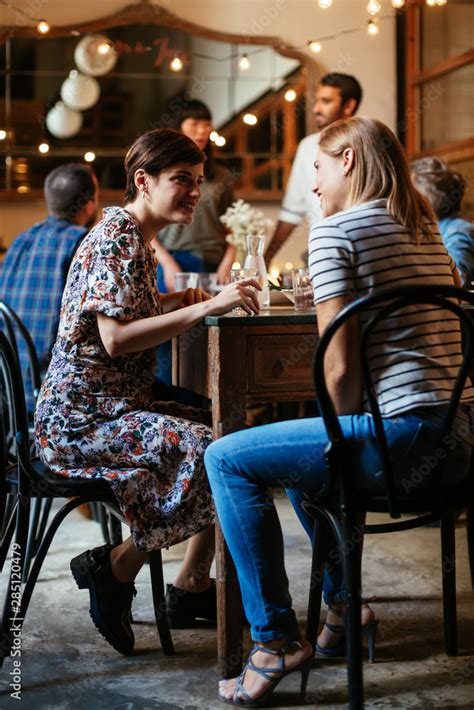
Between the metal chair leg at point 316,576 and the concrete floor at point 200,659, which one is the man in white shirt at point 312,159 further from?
the metal chair leg at point 316,576

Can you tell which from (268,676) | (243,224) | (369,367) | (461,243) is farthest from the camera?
(243,224)

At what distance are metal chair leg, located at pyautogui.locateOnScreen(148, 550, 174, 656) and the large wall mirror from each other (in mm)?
4125

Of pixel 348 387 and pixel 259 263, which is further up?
pixel 259 263

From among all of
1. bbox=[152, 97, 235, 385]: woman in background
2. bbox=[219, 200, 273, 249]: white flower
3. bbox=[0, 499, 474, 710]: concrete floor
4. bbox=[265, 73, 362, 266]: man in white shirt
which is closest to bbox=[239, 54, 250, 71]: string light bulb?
bbox=[265, 73, 362, 266]: man in white shirt

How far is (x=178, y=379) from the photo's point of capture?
2584mm

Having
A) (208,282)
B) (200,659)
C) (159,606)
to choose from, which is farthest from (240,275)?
(208,282)

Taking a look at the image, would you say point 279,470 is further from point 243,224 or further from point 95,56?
point 95,56

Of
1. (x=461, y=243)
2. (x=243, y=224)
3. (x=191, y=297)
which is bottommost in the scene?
(x=191, y=297)

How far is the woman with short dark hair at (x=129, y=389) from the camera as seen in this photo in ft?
6.84

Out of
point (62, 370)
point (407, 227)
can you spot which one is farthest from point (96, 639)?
point (407, 227)

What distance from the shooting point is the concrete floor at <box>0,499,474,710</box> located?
6.44 feet

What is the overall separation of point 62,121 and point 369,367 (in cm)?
460

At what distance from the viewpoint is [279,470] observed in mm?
1808

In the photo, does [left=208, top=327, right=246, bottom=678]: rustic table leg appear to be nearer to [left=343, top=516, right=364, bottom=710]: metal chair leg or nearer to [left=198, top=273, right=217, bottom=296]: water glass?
[left=343, top=516, right=364, bottom=710]: metal chair leg
